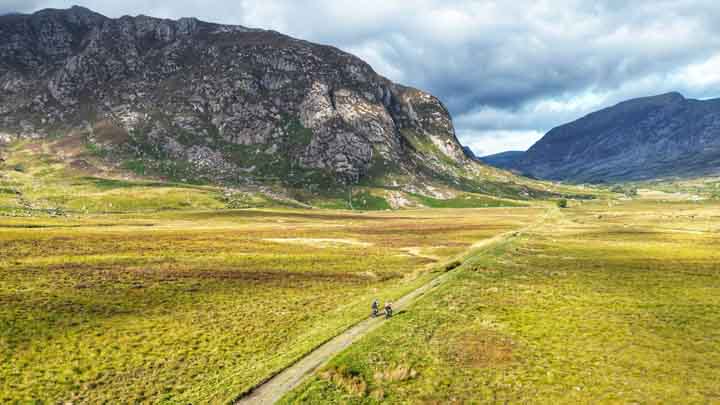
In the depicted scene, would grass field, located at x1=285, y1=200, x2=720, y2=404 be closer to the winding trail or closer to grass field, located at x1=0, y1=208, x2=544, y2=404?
the winding trail

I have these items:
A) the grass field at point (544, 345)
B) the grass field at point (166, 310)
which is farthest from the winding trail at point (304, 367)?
the grass field at point (544, 345)

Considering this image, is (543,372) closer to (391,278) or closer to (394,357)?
(394,357)

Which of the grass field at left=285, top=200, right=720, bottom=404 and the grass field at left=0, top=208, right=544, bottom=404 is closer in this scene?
the grass field at left=285, top=200, right=720, bottom=404

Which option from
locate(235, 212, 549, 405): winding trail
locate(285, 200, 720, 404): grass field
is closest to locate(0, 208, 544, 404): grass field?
locate(235, 212, 549, 405): winding trail

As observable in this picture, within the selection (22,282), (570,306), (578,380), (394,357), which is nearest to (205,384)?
(394,357)

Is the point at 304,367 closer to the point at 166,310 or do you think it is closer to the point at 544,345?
the point at 544,345

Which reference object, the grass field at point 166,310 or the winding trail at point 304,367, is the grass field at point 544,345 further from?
the grass field at point 166,310
